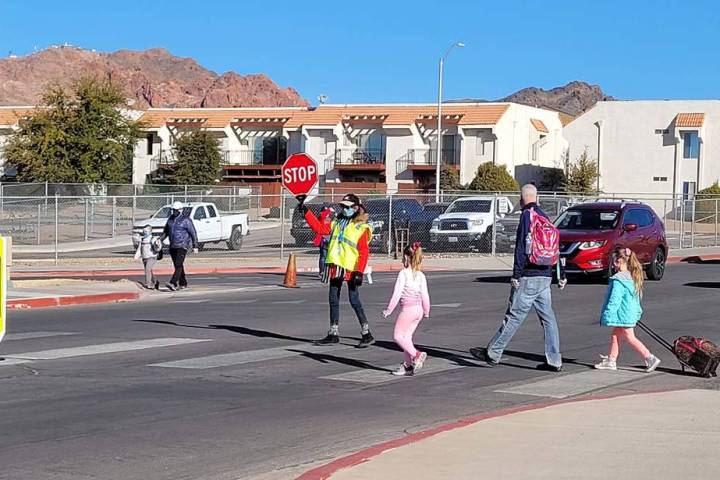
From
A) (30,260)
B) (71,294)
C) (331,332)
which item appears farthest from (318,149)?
(331,332)

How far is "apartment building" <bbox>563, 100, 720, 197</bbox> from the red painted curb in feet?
182

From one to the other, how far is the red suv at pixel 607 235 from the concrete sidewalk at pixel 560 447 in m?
14.0

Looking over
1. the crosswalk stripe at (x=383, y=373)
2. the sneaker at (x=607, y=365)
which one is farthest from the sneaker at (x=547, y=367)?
the crosswalk stripe at (x=383, y=373)

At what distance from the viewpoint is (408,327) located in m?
12.5

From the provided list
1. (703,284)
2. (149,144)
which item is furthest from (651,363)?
(149,144)

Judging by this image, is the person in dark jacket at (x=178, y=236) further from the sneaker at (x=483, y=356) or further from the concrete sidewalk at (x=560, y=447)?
the concrete sidewalk at (x=560, y=447)

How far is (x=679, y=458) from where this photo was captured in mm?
7969

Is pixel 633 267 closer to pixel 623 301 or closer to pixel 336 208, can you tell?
pixel 623 301

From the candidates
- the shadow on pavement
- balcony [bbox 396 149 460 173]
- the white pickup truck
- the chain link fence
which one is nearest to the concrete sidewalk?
the shadow on pavement

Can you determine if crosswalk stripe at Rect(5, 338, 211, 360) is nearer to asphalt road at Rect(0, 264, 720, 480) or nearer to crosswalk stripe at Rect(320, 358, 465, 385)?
asphalt road at Rect(0, 264, 720, 480)

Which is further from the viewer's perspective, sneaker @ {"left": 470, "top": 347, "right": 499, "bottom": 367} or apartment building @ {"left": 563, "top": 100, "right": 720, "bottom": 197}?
apartment building @ {"left": 563, "top": 100, "right": 720, "bottom": 197}

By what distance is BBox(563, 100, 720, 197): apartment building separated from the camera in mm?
72625

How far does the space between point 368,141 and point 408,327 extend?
206ft

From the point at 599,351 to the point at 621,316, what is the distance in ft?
6.76
